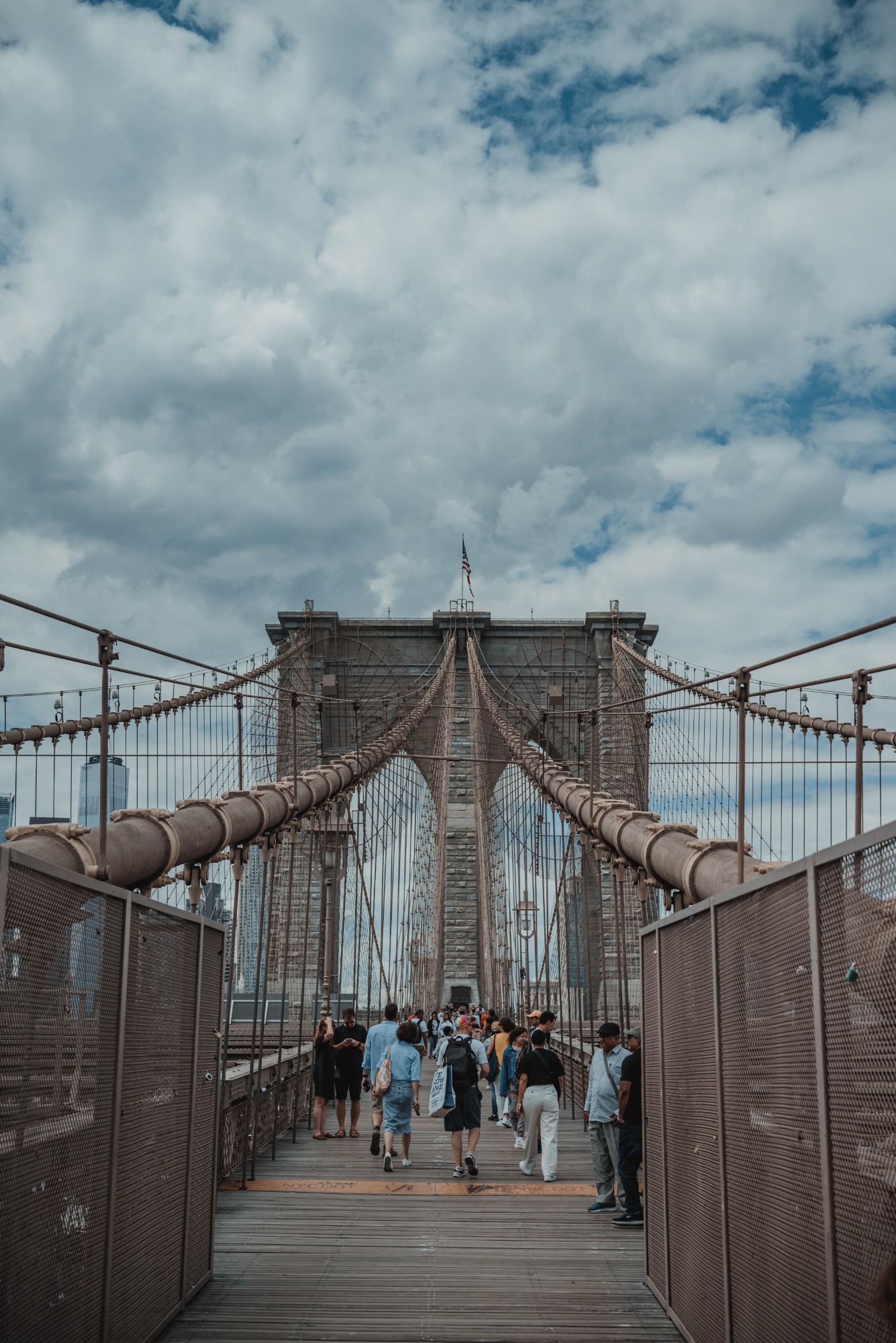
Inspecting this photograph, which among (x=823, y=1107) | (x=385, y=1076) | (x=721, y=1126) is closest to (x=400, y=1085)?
(x=385, y=1076)

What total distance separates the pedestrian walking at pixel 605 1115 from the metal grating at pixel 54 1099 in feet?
10.9

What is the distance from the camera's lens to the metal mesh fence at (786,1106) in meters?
2.43

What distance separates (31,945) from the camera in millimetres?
2715

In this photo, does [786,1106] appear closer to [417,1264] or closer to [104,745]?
[104,745]

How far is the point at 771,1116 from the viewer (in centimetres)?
312

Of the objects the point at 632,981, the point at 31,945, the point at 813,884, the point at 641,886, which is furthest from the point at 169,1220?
the point at 632,981

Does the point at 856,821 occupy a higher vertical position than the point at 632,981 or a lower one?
higher

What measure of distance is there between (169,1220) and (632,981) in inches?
929

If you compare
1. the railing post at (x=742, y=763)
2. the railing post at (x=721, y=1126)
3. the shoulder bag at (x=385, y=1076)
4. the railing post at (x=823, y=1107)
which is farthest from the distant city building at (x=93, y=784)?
the railing post at (x=823, y=1107)

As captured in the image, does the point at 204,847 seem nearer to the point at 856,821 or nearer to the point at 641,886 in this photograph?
the point at 641,886

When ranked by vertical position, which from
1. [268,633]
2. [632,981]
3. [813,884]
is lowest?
[632,981]

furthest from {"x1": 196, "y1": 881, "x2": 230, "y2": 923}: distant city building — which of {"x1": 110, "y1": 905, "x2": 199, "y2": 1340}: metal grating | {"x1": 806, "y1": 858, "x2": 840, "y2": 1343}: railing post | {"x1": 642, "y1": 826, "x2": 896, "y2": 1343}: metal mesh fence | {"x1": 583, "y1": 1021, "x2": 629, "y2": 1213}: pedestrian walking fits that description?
{"x1": 806, "y1": 858, "x2": 840, "y2": 1343}: railing post

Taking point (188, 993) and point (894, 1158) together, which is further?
point (188, 993)

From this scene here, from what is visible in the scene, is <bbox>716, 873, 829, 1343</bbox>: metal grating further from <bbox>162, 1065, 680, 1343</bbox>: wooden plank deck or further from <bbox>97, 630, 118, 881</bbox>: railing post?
<bbox>97, 630, 118, 881</bbox>: railing post
